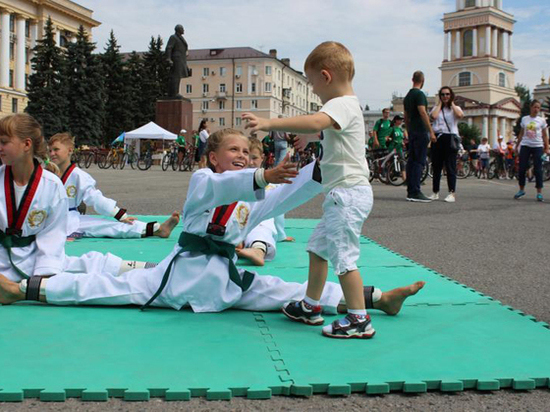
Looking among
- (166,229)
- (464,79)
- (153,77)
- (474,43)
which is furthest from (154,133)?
(474,43)

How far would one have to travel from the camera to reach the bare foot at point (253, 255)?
15.8 feet

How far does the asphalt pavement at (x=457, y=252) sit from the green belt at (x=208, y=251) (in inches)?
46.7

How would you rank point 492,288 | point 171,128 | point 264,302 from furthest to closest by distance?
point 171,128, point 492,288, point 264,302

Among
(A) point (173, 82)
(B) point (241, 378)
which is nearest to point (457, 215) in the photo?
(B) point (241, 378)

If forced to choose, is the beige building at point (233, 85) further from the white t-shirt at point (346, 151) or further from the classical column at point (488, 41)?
the white t-shirt at point (346, 151)

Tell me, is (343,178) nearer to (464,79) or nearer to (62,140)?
(62,140)

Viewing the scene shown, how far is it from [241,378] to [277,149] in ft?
41.9

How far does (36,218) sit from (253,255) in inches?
65.5

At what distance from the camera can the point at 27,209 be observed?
12.4ft

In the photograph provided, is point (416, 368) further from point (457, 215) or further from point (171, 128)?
point (171, 128)

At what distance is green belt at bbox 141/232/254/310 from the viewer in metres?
3.38

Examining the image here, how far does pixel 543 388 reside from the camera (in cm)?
241

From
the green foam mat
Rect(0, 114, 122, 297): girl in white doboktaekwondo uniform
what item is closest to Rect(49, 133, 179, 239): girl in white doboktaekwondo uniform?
Rect(0, 114, 122, 297): girl in white doboktaekwondo uniform

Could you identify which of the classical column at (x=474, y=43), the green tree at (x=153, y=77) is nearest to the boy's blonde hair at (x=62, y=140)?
the green tree at (x=153, y=77)
